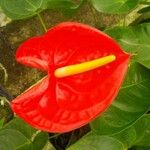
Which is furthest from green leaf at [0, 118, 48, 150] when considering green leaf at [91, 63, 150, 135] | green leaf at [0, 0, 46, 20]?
green leaf at [0, 0, 46, 20]

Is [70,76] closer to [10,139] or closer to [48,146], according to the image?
[10,139]

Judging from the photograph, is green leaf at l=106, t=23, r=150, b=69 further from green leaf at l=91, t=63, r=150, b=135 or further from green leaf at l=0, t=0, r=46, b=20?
green leaf at l=0, t=0, r=46, b=20

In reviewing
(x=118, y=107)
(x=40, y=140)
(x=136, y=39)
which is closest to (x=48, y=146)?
(x=40, y=140)

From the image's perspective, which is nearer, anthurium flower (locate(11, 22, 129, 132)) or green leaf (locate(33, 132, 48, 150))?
anthurium flower (locate(11, 22, 129, 132))

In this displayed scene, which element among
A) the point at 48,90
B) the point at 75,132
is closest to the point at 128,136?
the point at 75,132

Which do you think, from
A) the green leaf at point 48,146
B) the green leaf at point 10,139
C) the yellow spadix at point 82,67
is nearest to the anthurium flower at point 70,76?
the yellow spadix at point 82,67

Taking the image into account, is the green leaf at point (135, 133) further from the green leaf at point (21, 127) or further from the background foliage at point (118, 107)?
the green leaf at point (21, 127)
